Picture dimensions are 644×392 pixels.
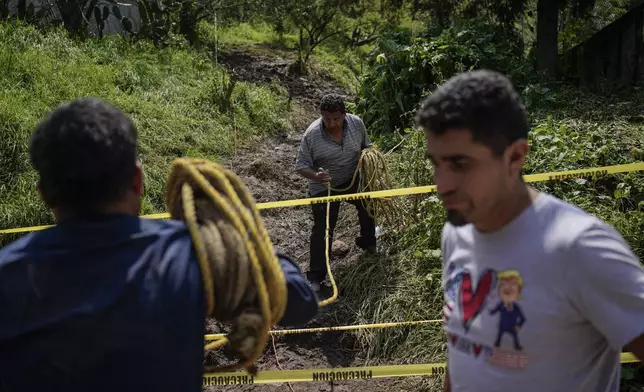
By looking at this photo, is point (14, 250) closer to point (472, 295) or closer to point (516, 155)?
point (472, 295)

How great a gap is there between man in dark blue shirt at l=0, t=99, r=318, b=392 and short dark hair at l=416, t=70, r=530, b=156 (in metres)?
0.68

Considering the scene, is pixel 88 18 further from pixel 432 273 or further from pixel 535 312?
pixel 535 312

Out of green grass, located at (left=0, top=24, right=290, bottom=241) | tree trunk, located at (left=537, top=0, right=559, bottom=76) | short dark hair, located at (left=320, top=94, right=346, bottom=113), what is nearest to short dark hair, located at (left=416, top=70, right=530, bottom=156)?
short dark hair, located at (left=320, top=94, right=346, bottom=113)

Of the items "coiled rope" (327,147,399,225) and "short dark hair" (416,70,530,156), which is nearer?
"short dark hair" (416,70,530,156)

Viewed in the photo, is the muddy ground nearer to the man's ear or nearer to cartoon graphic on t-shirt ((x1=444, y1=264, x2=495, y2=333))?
cartoon graphic on t-shirt ((x1=444, y1=264, x2=495, y2=333))

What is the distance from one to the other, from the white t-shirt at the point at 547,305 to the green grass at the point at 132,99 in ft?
17.9

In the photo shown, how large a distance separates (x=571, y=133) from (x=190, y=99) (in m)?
5.54

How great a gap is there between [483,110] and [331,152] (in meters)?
3.88

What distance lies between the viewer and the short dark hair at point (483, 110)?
1555mm

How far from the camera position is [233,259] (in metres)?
1.58

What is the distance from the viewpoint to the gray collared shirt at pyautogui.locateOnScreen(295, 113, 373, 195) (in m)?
5.36

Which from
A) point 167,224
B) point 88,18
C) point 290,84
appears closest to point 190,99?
point 88,18

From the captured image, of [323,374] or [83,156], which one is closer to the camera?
[83,156]

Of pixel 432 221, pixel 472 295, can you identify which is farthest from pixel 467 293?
pixel 432 221
